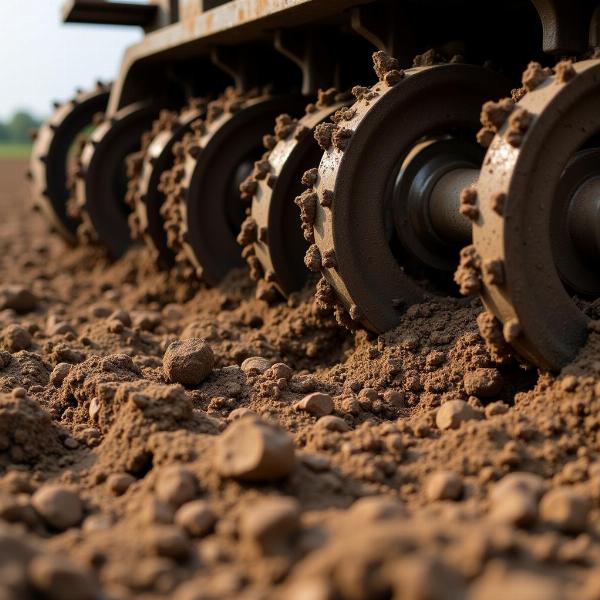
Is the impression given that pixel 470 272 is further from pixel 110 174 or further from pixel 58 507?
pixel 110 174

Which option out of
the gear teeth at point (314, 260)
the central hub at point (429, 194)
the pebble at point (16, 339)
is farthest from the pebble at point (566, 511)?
the pebble at point (16, 339)

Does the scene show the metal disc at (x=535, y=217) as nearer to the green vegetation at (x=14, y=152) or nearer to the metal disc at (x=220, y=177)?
the metal disc at (x=220, y=177)

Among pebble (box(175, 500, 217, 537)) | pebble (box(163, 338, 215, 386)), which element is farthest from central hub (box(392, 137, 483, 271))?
pebble (box(175, 500, 217, 537))

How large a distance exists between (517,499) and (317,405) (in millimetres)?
956

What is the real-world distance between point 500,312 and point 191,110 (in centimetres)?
335

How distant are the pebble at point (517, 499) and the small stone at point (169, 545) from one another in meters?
0.67

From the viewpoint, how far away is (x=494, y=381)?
9.67ft

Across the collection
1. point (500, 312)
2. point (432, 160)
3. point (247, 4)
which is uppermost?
point (247, 4)

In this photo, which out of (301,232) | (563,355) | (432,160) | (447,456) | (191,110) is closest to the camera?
(447,456)

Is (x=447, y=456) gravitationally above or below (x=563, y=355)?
below

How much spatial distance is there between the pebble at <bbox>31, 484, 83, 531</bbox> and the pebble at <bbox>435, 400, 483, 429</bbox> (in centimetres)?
106

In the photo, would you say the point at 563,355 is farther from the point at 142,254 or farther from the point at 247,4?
the point at 142,254

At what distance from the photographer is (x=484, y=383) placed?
9.71ft

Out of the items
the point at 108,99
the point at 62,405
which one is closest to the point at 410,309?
the point at 62,405
